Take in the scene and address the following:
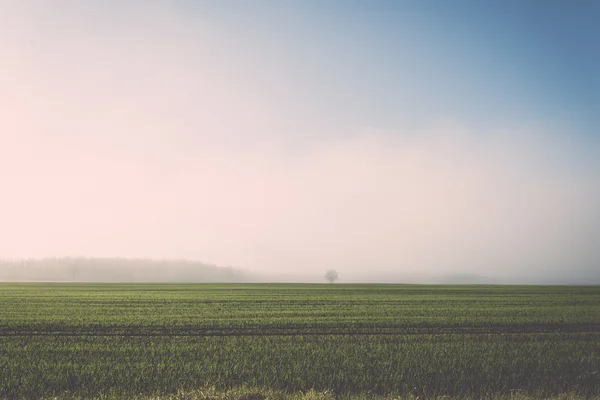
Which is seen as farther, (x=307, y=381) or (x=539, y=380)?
(x=539, y=380)

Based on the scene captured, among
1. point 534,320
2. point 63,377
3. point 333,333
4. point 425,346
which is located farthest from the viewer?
point 534,320

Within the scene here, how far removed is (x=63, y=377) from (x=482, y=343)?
16202 millimetres

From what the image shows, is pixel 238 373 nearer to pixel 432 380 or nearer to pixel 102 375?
pixel 102 375

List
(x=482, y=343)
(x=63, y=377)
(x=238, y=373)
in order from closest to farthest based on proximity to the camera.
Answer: (x=63, y=377) → (x=238, y=373) → (x=482, y=343)

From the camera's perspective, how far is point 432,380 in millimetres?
11758

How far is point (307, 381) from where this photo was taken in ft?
37.4

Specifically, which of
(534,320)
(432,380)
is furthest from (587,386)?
(534,320)

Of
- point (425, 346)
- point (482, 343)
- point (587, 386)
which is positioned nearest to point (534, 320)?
point (482, 343)

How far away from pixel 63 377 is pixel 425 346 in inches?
513

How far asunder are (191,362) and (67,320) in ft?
56.1

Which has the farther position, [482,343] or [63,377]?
[482,343]

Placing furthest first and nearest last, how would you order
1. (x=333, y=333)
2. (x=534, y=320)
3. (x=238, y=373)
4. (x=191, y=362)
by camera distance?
(x=534, y=320) → (x=333, y=333) → (x=191, y=362) → (x=238, y=373)

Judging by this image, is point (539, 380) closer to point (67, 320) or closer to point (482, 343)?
point (482, 343)

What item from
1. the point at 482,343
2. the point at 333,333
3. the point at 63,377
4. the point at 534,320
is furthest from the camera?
the point at 534,320
